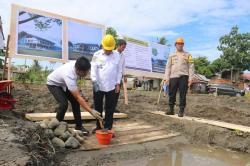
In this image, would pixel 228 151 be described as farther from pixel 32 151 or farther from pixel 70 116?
pixel 32 151

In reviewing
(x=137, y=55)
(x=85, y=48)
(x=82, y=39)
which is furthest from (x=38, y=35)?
(x=137, y=55)

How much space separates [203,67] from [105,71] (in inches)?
1969

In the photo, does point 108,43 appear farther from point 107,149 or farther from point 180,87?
point 180,87

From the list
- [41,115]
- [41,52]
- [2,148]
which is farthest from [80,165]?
[41,52]

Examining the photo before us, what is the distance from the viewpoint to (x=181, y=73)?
799cm

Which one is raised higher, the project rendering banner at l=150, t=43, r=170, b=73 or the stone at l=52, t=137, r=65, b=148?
the project rendering banner at l=150, t=43, r=170, b=73

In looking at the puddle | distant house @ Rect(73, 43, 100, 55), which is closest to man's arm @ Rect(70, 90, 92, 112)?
the puddle

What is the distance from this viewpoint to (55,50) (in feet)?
30.0

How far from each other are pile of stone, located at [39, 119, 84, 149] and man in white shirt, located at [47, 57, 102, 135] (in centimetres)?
32

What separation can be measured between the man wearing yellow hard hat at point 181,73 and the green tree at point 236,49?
3682 centimetres

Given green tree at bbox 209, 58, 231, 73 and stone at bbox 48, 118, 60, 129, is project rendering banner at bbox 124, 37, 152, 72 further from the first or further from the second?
green tree at bbox 209, 58, 231, 73

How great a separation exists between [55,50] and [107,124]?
3843mm

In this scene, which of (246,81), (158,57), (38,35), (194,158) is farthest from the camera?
(246,81)

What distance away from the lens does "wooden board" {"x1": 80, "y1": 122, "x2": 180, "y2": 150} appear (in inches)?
219
